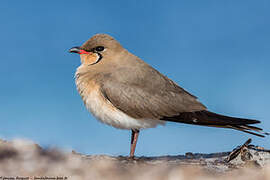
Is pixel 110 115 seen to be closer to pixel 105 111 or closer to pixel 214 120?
pixel 105 111

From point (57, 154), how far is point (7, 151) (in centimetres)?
85

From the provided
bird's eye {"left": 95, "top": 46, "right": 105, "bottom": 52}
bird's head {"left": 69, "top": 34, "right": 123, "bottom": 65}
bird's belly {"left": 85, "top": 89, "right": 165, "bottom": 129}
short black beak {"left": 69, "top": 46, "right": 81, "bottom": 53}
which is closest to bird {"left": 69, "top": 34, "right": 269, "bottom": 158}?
bird's belly {"left": 85, "top": 89, "right": 165, "bottom": 129}

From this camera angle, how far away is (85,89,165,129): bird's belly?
6277 millimetres

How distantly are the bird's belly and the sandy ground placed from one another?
617 millimetres

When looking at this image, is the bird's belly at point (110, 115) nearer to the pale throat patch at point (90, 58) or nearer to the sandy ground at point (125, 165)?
the sandy ground at point (125, 165)

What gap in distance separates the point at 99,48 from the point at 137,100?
1.47m

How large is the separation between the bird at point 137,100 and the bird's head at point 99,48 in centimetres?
22

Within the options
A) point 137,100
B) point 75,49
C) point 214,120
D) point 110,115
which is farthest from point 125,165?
Answer: point 75,49

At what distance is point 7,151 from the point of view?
5945mm

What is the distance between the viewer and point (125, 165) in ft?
19.2

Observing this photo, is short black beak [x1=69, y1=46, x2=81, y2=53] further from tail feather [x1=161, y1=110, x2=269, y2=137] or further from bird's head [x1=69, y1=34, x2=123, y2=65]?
tail feather [x1=161, y1=110, x2=269, y2=137]

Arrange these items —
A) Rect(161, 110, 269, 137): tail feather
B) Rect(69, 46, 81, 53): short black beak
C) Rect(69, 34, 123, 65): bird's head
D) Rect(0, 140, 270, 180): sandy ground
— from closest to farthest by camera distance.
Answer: Rect(0, 140, 270, 180): sandy ground
Rect(161, 110, 269, 137): tail feather
Rect(69, 34, 123, 65): bird's head
Rect(69, 46, 81, 53): short black beak

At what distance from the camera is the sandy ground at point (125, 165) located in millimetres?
4574

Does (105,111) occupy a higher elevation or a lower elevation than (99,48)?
lower
